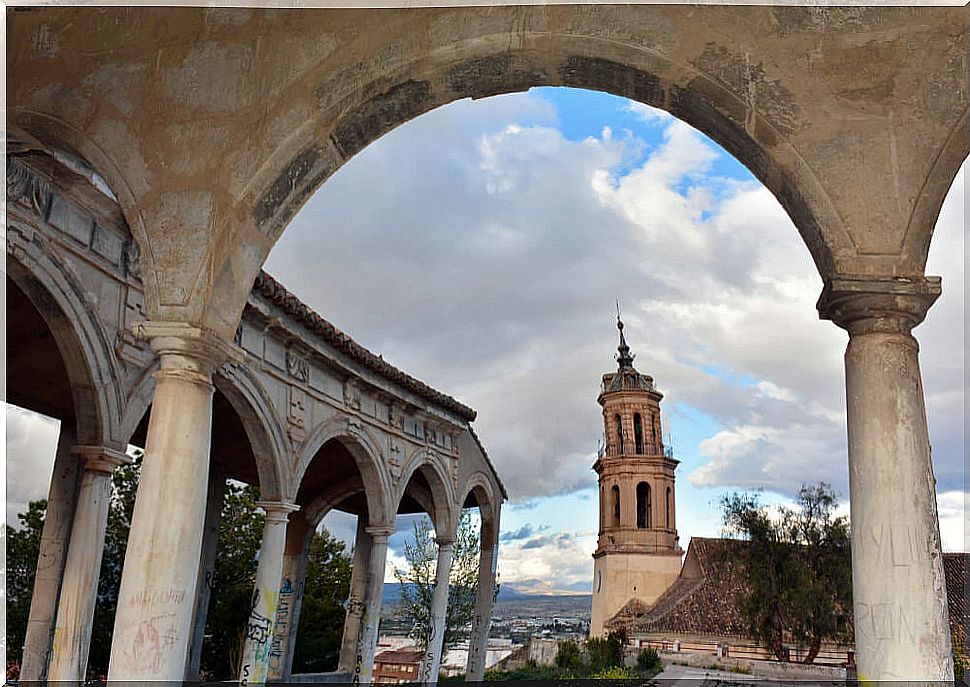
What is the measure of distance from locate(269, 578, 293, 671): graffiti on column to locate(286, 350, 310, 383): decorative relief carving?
6.14 meters

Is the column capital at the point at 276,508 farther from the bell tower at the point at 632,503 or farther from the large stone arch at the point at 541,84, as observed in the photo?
the bell tower at the point at 632,503

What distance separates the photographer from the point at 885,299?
425cm

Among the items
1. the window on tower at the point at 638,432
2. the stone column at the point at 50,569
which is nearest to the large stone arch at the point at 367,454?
the stone column at the point at 50,569

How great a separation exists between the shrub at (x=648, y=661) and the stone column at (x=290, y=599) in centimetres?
1201

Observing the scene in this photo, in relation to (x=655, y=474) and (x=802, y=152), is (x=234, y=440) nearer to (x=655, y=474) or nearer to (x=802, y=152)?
(x=802, y=152)

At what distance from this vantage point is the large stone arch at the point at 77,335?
7.93 m

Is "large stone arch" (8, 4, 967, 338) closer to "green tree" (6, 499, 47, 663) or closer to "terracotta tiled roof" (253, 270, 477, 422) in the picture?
"terracotta tiled roof" (253, 270, 477, 422)

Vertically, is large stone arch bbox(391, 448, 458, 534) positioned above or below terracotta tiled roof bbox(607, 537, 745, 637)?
above

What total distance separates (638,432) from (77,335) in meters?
38.0

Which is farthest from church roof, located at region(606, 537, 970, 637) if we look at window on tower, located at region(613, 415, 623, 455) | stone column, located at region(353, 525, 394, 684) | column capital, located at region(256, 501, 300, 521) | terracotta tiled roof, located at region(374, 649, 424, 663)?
column capital, located at region(256, 501, 300, 521)

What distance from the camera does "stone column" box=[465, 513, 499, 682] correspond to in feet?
60.1

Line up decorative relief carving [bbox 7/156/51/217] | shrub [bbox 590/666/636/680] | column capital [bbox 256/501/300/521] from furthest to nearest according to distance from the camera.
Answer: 1. shrub [bbox 590/666/636/680]
2. column capital [bbox 256/501/300/521]
3. decorative relief carving [bbox 7/156/51/217]

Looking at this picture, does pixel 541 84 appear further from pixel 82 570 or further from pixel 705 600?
pixel 705 600

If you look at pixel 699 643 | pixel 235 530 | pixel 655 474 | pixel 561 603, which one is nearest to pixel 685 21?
pixel 235 530
